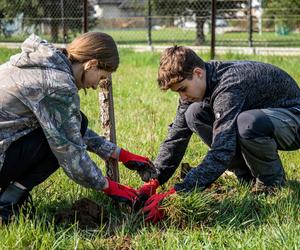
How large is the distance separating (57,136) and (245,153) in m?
1.18

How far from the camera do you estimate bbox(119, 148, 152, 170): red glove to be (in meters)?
Result: 3.16

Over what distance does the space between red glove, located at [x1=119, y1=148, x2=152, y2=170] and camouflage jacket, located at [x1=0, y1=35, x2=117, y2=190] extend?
42cm

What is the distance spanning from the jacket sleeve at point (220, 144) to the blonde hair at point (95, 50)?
2.16 ft

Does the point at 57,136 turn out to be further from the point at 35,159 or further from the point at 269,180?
the point at 269,180

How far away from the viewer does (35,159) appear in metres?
2.78

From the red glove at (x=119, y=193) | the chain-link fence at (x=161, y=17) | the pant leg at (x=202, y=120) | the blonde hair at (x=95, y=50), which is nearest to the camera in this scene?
the blonde hair at (x=95, y=50)

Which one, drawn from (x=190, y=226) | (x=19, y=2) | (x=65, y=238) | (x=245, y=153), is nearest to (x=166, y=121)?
(x=245, y=153)

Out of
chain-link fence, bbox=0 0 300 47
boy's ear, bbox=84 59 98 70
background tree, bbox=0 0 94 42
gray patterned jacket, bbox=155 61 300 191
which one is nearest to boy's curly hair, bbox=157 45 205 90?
gray patterned jacket, bbox=155 61 300 191

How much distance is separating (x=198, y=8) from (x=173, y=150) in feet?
58.2

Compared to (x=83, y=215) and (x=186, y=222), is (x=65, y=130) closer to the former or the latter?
(x=83, y=215)

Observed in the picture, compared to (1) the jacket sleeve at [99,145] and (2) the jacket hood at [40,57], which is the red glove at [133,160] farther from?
(2) the jacket hood at [40,57]

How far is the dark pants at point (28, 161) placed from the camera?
107 inches

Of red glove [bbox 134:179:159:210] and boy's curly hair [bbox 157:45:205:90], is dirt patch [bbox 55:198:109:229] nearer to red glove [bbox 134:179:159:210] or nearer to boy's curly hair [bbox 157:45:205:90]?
red glove [bbox 134:179:159:210]

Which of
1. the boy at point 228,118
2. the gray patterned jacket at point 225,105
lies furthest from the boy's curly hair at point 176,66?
the gray patterned jacket at point 225,105
